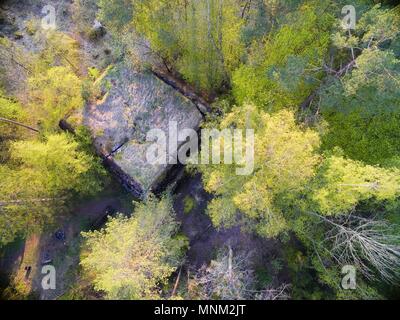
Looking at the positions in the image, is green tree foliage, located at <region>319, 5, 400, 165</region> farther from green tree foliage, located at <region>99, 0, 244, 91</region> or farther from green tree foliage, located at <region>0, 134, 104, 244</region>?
green tree foliage, located at <region>0, 134, 104, 244</region>

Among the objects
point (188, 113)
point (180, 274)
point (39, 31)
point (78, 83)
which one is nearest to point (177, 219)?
point (180, 274)

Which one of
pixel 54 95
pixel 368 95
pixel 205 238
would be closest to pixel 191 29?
pixel 54 95

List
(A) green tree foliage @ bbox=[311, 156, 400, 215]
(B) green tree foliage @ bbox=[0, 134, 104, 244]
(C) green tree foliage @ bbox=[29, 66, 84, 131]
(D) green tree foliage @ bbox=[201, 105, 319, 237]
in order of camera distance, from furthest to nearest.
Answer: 1. (C) green tree foliage @ bbox=[29, 66, 84, 131]
2. (B) green tree foliage @ bbox=[0, 134, 104, 244]
3. (D) green tree foliage @ bbox=[201, 105, 319, 237]
4. (A) green tree foliage @ bbox=[311, 156, 400, 215]

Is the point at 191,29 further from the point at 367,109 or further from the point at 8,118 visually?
the point at 8,118

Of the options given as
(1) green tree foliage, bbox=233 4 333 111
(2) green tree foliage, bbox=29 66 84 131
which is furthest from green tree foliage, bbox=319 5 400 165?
(2) green tree foliage, bbox=29 66 84 131

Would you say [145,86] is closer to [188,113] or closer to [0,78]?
[188,113]

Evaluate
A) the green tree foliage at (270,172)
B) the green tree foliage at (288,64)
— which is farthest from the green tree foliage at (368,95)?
the green tree foliage at (270,172)

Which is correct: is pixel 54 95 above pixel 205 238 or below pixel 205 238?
above
